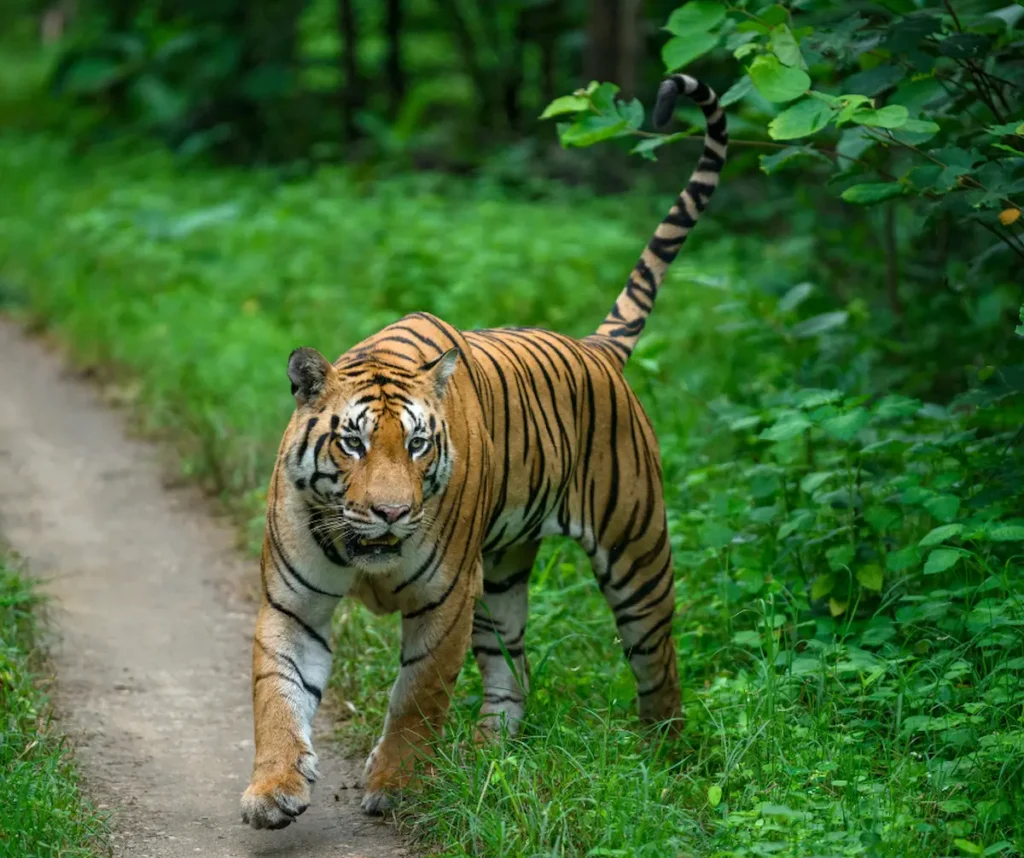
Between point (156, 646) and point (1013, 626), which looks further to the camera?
point (156, 646)

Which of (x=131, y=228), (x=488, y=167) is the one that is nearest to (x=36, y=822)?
(x=131, y=228)

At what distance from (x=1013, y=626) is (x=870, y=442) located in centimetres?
135

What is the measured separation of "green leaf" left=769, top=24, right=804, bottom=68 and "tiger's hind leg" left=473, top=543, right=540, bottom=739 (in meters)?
1.66

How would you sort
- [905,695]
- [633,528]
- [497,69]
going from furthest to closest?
[497,69]
[633,528]
[905,695]

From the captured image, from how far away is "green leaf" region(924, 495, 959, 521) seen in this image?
4230 millimetres

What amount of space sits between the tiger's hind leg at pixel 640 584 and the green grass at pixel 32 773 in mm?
1624

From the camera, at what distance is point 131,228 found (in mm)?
10367

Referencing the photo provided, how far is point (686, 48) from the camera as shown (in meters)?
4.42

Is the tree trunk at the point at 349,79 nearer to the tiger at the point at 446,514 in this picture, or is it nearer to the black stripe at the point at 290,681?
the tiger at the point at 446,514

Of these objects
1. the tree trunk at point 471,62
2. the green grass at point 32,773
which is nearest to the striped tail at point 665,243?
the green grass at point 32,773

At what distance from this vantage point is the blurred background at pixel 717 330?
3.67 meters

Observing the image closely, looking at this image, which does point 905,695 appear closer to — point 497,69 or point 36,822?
point 36,822

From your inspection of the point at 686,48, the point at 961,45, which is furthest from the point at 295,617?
the point at 961,45

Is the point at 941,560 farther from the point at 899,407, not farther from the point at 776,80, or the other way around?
the point at 776,80
